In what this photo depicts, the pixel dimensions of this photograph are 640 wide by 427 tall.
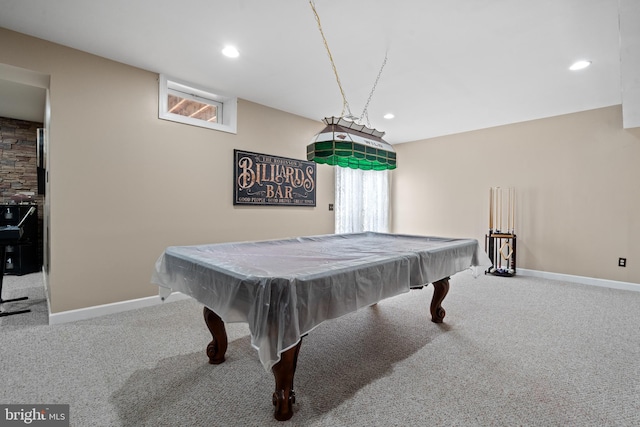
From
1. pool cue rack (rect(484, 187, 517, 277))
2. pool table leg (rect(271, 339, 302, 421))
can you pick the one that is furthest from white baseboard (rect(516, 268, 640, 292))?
pool table leg (rect(271, 339, 302, 421))

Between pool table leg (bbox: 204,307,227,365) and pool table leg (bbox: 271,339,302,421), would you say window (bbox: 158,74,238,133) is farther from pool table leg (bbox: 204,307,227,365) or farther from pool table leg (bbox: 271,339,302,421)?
pool table leg (bbox: 271,339,302,421)

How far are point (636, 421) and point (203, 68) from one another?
4.02 m

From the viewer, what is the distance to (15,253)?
438cm

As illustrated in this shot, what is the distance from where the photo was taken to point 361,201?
576 cm

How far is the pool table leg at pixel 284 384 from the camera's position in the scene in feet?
4.70

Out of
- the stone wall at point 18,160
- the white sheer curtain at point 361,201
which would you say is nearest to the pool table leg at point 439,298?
the white sheer curtain at point 361,201

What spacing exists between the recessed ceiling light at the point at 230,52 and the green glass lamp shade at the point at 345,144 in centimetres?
113

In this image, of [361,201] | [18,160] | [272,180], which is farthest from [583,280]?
[18,160]

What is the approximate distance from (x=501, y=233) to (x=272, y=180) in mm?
3574

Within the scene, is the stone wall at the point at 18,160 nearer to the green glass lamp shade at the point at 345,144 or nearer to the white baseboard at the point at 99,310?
the white baseboard at the point at 99,310

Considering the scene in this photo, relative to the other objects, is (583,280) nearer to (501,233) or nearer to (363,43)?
(501,233)

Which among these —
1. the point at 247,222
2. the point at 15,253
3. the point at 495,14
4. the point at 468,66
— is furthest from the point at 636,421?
the point at 15,253

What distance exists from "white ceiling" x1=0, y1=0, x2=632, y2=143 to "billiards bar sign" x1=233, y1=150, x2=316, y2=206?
82 cm

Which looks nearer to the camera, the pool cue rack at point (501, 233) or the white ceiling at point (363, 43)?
the white ceiling at point (363, 43)
